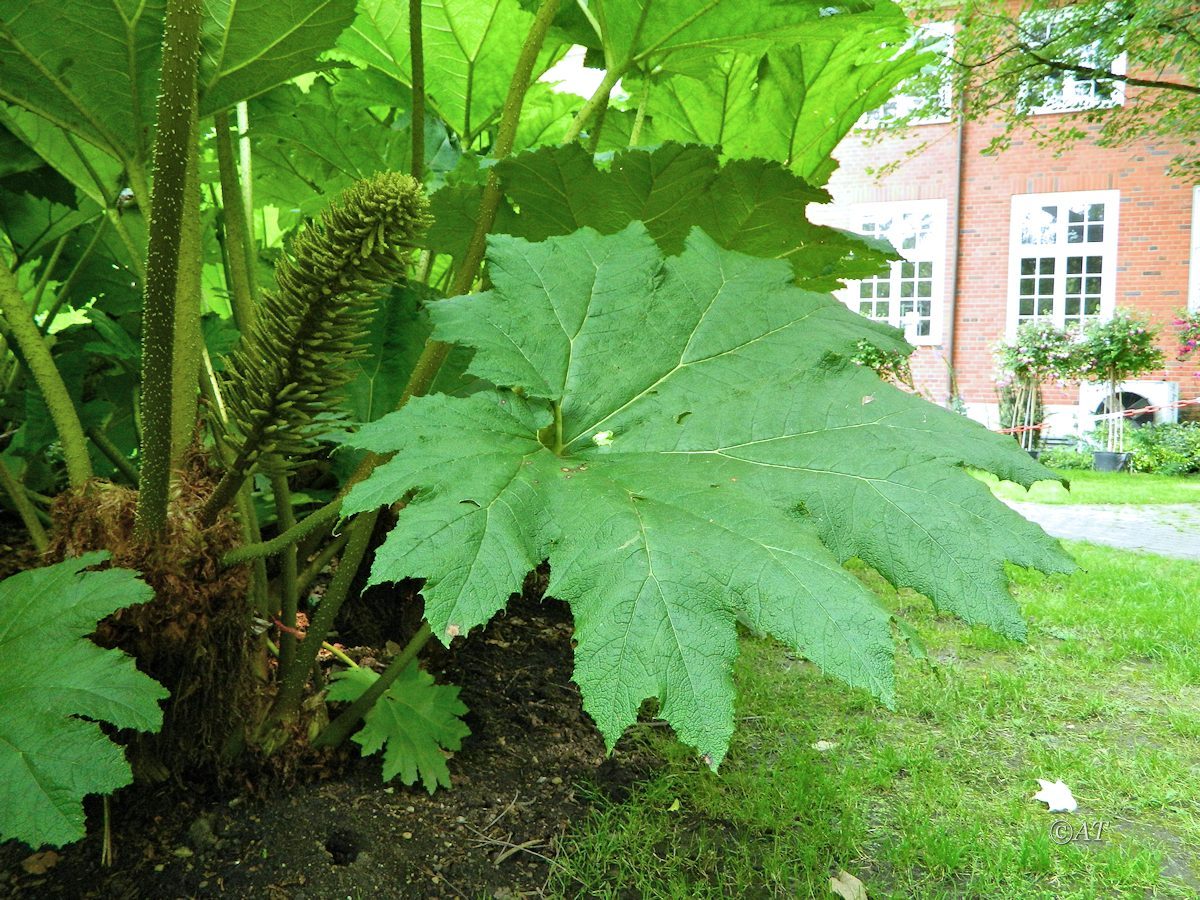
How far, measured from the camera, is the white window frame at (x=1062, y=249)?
38.0 ft

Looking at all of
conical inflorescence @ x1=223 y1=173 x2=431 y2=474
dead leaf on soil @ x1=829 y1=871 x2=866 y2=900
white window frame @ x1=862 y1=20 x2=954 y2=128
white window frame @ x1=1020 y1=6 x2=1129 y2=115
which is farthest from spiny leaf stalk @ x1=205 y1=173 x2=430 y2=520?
white window frame @ x1=1020 y1=6 x2=1129 y2=115

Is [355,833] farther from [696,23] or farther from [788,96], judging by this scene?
[788,96]

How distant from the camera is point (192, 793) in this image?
3.95 ft

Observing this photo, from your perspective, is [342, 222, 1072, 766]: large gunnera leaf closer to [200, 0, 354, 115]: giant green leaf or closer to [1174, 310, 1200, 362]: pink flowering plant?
[200, 0, 354, 115]: giant green leaf

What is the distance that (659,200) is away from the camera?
1.24 m

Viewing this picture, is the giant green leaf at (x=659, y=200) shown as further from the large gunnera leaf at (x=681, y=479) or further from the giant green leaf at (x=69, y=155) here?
the giant green leaf at (x=69, y=155)

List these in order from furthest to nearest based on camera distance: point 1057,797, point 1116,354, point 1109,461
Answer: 1. point 1116,354
2. point 1109,461
3. point 1057,797

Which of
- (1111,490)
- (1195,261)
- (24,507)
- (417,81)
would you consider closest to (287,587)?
Result: (24,507)

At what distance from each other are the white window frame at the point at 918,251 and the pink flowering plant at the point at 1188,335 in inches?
114

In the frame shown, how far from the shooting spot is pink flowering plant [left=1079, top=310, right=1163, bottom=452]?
10.4m

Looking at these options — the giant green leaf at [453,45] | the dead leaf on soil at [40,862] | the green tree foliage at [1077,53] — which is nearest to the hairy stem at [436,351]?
the dead leaf on soil at [40,862]

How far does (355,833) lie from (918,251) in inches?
506

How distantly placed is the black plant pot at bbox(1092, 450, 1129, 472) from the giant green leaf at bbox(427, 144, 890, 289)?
927 cm

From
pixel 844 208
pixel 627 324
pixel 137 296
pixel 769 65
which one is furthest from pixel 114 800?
pixel 844 208
